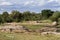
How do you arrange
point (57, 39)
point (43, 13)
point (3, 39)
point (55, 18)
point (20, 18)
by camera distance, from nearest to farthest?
point (3, 39)
point (57, 39)
point (55, 18)
point (20, 18)
point (43, 13)

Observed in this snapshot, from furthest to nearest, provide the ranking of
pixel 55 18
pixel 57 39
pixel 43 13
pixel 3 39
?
pixel 43 13, pixel 55 18, pixel 57 39, pixel 3 39

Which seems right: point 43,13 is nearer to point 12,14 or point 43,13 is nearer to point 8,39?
point 12,14

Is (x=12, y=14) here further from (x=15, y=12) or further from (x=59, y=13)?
(x=59, y=13)

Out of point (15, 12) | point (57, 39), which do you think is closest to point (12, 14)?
point (15, 12)

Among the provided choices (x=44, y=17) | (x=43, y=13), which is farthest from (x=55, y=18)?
(x=43, y=13)

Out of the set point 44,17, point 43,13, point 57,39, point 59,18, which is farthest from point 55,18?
point 57,39

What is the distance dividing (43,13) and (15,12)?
1270 cm

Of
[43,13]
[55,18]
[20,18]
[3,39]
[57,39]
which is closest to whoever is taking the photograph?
[3,39]

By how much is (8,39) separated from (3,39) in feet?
1.48

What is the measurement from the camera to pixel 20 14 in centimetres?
8644

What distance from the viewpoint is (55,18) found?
7462 cm

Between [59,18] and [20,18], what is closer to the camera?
[59,18]

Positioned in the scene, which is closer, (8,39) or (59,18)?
(8,39)

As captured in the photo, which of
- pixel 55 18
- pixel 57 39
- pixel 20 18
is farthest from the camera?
pixel 20 18
